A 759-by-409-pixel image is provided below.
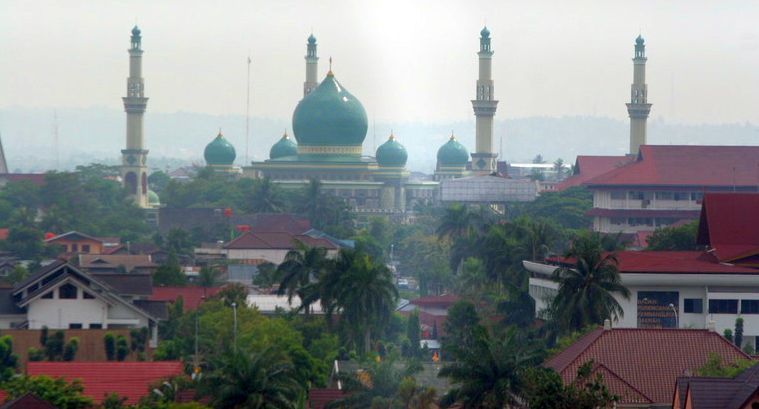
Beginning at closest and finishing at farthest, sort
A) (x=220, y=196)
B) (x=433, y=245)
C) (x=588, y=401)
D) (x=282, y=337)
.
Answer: (x=588, y=401) → (x=282, y=337) → (x=433, y=245) → (x=220, y=196)

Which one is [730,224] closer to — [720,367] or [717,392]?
[720,367]

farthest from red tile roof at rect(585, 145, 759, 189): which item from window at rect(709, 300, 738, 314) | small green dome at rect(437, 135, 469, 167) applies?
small green dome at rect(437, 135, 469, 167)

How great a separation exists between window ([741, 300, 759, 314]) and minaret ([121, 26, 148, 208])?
302 feet

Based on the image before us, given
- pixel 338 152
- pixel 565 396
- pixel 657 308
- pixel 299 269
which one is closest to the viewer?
pixel 565 396

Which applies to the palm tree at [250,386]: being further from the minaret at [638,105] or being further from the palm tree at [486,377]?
the minaret at [638,105]

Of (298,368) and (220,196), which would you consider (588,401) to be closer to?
(298,368)

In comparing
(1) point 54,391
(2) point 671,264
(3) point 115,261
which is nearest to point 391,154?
Answer: (3) point 115,261

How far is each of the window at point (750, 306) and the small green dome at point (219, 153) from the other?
10957 centimetres

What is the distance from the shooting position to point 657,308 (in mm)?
59844

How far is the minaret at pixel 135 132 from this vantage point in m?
150

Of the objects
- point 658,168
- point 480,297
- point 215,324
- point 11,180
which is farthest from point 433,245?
point 215,324

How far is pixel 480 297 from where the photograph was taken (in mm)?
75562

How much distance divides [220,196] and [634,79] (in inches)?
1029

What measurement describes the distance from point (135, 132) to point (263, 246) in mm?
59115
